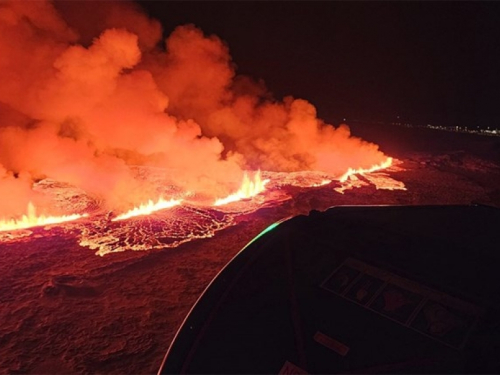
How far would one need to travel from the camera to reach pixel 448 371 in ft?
4.21

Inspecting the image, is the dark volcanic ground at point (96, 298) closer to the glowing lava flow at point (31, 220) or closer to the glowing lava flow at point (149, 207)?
the glowing lava flow at point (31, 220)

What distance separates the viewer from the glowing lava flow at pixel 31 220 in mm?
6734

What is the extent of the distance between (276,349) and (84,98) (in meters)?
10.4

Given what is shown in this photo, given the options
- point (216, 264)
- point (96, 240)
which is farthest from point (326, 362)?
point (96, 240)

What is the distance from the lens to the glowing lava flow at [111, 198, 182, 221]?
779cm

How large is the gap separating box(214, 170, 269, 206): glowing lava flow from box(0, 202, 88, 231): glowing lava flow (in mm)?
3504

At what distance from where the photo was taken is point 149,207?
833 cm

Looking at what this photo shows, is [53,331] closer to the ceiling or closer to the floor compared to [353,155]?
closer to the floor

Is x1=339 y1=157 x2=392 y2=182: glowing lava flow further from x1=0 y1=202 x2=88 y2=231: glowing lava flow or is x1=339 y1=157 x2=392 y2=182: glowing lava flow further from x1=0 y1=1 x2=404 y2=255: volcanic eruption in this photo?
x1=0 y1=202 x2=88 y2=231: glowing lava flow

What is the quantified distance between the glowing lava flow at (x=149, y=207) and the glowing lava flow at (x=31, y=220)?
902mm

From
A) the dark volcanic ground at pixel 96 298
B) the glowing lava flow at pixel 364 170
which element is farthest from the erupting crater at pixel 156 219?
the glowing lava flow at pixel 364 170

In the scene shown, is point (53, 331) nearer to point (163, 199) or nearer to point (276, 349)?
point (276, 349)

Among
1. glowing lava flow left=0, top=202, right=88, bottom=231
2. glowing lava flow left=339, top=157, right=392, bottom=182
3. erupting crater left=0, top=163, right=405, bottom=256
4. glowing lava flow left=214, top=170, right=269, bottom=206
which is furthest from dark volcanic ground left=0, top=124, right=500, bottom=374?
glowing lava flow left=339, top=157, right=392, bottom=182

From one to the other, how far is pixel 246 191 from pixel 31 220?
17.7 feet
